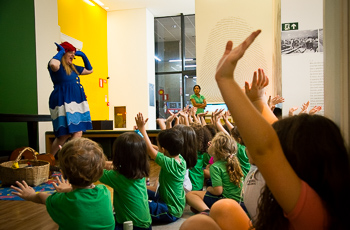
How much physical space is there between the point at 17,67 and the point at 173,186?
4.44m

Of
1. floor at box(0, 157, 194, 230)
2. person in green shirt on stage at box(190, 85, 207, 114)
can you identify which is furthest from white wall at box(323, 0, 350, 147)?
person in green shirt on stage at box(190, 85, 207, 114)

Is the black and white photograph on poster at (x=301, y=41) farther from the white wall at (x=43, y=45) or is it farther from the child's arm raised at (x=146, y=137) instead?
the white wall at (x=43, y=45)

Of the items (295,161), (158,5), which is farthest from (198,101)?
(295,161)

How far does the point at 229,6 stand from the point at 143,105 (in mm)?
4087

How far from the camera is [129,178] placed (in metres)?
1.60

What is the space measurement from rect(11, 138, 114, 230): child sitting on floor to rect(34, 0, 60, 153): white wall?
4.50 meters

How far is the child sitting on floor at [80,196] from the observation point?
3.82 feet

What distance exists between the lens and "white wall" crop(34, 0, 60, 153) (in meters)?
5.25

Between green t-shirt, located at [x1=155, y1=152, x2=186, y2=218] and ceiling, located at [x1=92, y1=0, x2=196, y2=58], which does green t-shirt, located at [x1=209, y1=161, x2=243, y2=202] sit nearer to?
green t-shirt, located at [x1=155, y1=152, x2=186, y2=218]

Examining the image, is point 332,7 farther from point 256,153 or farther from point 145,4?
point 145,4

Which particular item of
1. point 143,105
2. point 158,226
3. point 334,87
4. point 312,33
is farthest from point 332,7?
point 143,105

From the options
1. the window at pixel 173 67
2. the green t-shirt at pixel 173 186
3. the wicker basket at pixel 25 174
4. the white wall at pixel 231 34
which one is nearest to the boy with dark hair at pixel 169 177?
the green t-shirt at pixel 173 186

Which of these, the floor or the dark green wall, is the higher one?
the dark green wall

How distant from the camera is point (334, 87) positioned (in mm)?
907
